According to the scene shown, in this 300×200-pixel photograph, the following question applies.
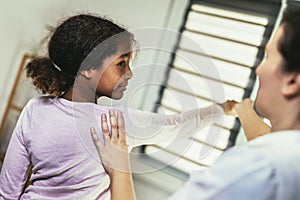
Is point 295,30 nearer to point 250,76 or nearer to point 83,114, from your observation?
point 83,114

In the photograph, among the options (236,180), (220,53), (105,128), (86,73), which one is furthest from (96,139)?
(220,53)

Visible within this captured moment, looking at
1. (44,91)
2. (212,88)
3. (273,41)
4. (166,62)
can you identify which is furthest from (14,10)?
(273,41)

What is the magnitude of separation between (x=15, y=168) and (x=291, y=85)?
61 centimetres

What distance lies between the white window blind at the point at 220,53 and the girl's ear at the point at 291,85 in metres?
1.06

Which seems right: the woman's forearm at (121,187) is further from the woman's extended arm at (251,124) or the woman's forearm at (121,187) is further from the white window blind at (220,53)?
the white window blind at (220,53)

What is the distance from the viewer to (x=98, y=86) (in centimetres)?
87

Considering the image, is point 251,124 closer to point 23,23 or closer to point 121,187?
point 121,187

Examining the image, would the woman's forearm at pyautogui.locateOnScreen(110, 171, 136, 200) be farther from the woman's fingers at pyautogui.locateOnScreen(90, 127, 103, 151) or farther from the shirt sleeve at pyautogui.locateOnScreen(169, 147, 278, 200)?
Answer: the shirt sleeve at pyautogui.locateOnScreen(169, 147, 278, 200)

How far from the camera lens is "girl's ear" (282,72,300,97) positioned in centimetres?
51

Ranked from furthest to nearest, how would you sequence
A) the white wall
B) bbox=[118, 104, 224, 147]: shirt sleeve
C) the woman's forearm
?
the white wall → bbox=[118, 104, 224, 147]: shirt sleeve → the woman's forearm

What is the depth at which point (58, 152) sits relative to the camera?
2.79ft

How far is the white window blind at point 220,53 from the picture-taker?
170 cm

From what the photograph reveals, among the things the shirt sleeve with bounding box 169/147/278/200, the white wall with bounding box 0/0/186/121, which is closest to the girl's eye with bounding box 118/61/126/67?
the shirt sleeve with bounding box 169/147/278/200

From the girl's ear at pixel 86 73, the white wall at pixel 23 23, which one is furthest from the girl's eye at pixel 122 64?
the white wall at pixel 23 23
